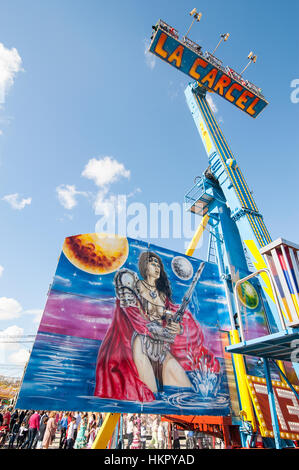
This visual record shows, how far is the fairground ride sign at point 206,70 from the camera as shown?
14.8 m

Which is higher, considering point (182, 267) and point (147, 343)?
point (182, 267)

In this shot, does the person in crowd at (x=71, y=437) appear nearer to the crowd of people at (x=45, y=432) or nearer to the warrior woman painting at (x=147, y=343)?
the crowd of people at (x=45, y=432)

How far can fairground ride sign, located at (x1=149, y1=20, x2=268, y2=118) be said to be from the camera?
1483cm

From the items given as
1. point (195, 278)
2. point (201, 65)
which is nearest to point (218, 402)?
point (195, 278)

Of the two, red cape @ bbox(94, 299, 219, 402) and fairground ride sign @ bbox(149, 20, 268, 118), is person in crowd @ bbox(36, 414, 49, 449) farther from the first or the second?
fairground ride sign @ bbox(149, 20, 268, 118)

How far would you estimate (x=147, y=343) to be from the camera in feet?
29.7

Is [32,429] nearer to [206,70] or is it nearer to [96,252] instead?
[96,252]

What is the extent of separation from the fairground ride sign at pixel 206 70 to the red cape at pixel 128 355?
14.0 metres

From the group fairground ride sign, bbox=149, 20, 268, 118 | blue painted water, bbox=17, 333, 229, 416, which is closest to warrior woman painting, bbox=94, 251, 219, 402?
blue painted water, bbox=17, 333, 229, 416

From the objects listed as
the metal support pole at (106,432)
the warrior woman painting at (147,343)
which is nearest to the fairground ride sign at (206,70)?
the warrior woman painting at (147,343)

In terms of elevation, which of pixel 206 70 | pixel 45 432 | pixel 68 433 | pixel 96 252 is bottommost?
pixel 68 433

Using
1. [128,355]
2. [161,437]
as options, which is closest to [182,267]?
[128,355]

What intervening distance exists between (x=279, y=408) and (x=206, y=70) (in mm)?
17534

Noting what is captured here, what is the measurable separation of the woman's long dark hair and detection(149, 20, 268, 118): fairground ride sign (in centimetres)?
1194
